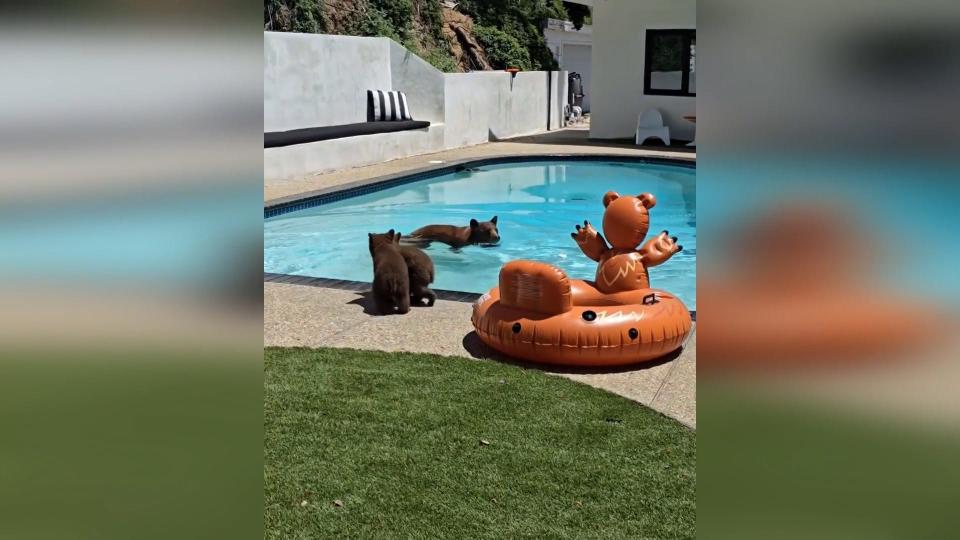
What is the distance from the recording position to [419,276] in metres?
6.52

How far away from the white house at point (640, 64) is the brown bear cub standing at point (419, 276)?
46.0 ft

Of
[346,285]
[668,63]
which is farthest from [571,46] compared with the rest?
[346,285]

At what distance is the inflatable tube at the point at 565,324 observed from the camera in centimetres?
519

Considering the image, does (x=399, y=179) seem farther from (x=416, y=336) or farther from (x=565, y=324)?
(x=565, y=324)

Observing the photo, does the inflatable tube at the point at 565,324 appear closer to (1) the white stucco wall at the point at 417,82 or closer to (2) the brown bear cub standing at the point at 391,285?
(2) the brown bear cub standing at the point at 391,285

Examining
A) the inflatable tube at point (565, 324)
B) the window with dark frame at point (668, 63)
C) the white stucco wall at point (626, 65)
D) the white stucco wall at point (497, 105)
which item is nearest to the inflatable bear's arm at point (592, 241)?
the inflatable tube at point (565, 324)

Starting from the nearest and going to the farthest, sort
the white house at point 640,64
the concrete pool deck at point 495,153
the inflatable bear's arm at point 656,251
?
the inflatable bear's arm at point 656,251 → the concrete pool deck at point 495,153 → the white house at point 640,64

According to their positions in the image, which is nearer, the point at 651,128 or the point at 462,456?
the point at 462,456

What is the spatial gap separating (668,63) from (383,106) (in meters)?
7.28

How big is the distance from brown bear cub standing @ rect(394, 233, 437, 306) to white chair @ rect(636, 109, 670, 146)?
1359cm
